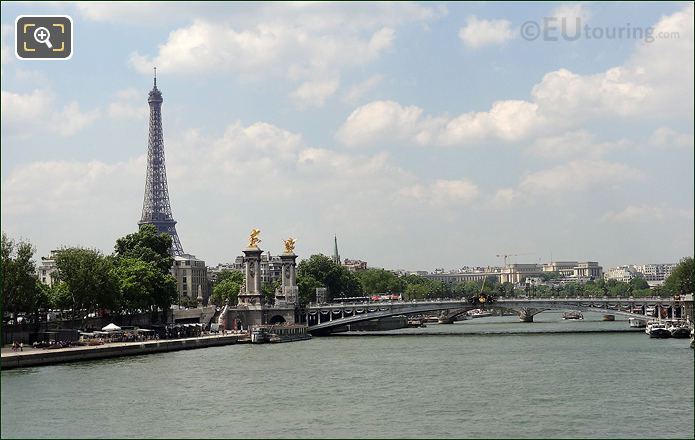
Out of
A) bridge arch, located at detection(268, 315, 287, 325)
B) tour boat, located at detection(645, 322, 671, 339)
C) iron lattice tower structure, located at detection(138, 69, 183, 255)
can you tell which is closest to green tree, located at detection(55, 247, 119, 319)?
bridge arch, located at detection(268, 315, 287, 325)

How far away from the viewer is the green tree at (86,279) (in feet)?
221

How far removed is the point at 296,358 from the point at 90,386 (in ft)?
64.5

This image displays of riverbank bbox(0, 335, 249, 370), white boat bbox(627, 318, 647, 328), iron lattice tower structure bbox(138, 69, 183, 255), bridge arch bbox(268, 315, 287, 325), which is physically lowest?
white boat bbox(627, 318, 647, 328)

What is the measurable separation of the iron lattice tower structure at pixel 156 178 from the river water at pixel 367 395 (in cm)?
8654

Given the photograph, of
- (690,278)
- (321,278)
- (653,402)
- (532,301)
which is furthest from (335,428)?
(321,278)

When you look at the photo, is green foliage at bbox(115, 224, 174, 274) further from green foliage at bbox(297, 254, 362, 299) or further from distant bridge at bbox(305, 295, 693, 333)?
green foliage at bbox(297, 254, 362, 299)

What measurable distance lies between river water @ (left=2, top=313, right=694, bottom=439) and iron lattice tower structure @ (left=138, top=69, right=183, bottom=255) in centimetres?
8654

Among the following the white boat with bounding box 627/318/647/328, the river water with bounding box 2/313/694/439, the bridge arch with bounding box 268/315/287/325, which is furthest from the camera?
the bridge arch with bounding box 268/315/287/325

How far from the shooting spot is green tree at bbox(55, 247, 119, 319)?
67.2m

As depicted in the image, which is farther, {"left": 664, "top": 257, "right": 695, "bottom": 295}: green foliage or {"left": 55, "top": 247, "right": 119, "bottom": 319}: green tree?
{"left": 664, "top": 257, "right": 695, "bottom": 295}: green foliage

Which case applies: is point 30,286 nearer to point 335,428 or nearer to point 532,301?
point 335,428

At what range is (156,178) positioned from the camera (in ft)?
488

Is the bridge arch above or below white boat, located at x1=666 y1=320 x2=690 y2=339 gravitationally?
above

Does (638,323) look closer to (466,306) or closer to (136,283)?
(466,306)
